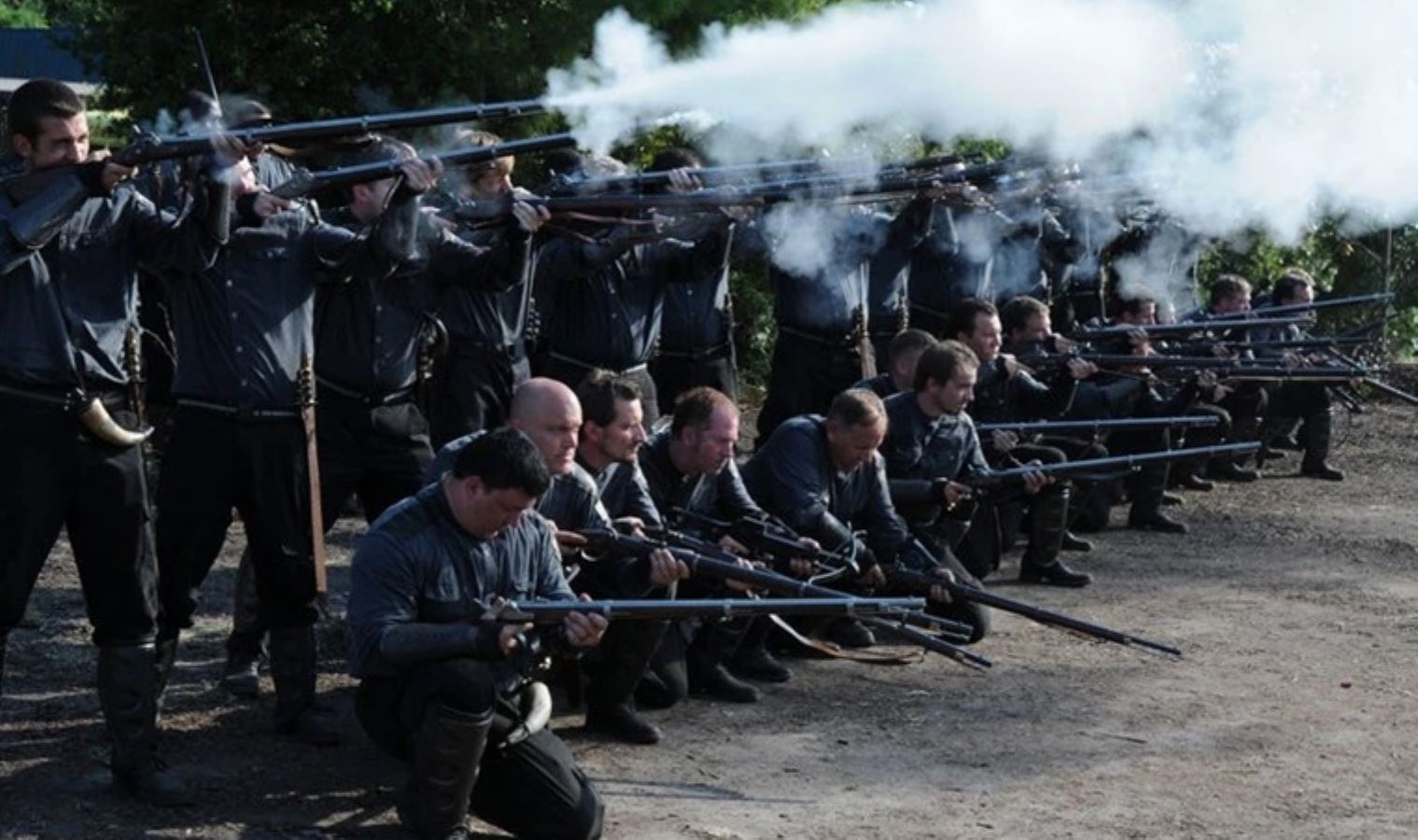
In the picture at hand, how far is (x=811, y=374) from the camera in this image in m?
12.1

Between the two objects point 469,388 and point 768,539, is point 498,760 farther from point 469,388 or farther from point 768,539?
point 469,388

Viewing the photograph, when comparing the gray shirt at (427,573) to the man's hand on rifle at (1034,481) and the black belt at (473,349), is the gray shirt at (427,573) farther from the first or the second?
the man's hand on rifle at (1034,481)

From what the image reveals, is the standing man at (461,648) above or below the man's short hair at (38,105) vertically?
below

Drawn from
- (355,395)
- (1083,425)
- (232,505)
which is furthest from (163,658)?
(1083,425)

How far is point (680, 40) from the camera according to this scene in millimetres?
12195

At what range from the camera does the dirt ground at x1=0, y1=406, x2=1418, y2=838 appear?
711cm

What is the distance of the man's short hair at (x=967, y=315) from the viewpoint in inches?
456

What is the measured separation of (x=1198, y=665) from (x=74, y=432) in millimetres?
5183

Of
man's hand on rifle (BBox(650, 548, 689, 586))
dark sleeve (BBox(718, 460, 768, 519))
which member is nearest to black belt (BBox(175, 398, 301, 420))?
man's hand on rifle (BBox(650, 548, 689, 586))

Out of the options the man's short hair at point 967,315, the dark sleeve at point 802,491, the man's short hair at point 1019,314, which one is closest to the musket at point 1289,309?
the man's short hair at point 1019,314

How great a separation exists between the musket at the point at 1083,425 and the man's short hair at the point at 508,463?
199 inches

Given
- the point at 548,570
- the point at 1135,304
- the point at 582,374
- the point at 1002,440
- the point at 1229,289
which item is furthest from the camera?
the point at 1229,289

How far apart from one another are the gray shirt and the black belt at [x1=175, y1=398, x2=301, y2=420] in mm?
903

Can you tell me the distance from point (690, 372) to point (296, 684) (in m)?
3.79
